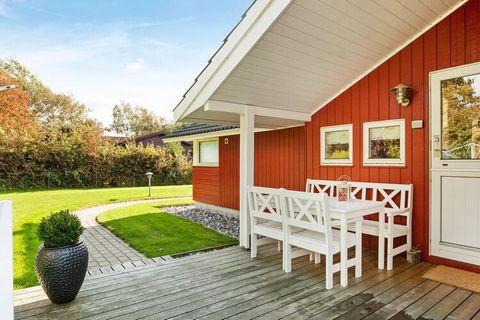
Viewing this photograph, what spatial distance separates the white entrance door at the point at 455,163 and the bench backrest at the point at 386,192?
322 millimetres

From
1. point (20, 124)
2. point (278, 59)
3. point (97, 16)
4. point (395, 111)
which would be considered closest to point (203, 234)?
point (278, 59)

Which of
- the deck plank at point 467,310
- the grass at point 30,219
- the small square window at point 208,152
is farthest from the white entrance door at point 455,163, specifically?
the small square window at point 208,152

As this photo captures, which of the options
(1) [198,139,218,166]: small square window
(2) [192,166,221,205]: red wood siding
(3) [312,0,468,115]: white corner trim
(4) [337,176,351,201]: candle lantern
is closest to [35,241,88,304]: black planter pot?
(4) [337,176,351,201]: candle lantern

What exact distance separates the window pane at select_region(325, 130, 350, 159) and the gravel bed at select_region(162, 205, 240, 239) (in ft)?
7.89

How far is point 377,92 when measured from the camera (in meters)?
4.63

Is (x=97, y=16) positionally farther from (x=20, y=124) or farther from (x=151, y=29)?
(x=20, y=124)

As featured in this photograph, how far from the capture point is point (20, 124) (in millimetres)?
18125

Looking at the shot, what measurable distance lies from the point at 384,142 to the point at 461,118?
1.03 meters

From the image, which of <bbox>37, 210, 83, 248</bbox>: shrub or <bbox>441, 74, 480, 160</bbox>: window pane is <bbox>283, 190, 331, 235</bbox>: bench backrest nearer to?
<bbox>441, 74, 480, 160</bbox>: window pane

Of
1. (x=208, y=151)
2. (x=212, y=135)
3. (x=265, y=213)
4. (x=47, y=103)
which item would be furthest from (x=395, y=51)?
(x=47, y=103)

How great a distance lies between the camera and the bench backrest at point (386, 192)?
13.7 ft

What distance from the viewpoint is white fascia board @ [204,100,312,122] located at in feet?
14.2

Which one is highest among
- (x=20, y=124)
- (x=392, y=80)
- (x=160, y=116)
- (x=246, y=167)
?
(x=160, y=116)

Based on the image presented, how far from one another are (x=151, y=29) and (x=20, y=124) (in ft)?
Answer: 37.7
